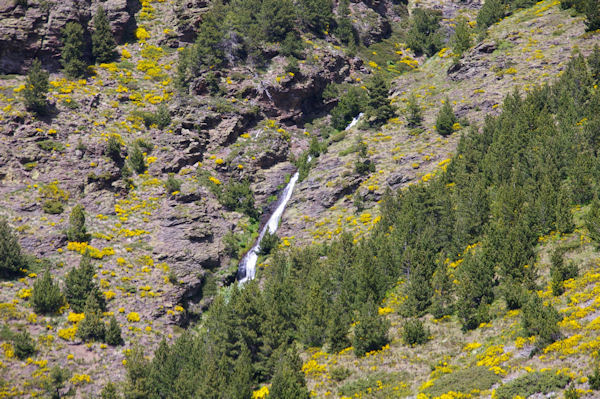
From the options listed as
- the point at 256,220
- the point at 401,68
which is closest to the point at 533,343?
the point at 256,220

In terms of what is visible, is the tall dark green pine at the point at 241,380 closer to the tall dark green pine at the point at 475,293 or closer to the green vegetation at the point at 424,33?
the tall dark green pine at the point at 475,293

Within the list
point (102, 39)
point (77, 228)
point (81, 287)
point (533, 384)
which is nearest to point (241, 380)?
point (533, 384)

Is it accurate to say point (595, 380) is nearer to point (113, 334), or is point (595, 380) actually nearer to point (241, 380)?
point (241, 380)

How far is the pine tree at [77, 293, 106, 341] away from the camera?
49.4 metres

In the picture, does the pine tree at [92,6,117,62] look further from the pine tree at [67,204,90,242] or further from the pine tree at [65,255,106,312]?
the pine tree at [65,255,106,312]

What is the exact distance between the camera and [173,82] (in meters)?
85.9

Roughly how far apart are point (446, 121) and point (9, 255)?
59311mm

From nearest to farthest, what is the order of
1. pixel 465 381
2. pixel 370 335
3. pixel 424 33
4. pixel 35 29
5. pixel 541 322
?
pixel 465 381, pixel 541 322, pixel 370 335, pixel 35 29, pixel 424 33

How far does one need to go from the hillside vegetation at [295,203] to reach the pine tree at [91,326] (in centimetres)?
21

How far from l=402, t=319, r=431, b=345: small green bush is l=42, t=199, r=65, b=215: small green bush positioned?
4659 centimetres

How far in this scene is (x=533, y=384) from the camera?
2400 centimetres

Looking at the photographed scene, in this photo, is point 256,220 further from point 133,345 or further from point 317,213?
point 133,345

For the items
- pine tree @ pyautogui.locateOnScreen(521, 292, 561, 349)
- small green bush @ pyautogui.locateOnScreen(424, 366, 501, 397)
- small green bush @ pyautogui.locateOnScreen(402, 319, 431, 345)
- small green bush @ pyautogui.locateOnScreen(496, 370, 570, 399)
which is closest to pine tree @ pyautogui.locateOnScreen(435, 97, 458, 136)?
small green bush @ pyautogui.locateOnScreen(402, 319, 431, 345)

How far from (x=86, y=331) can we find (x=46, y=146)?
30.9m
